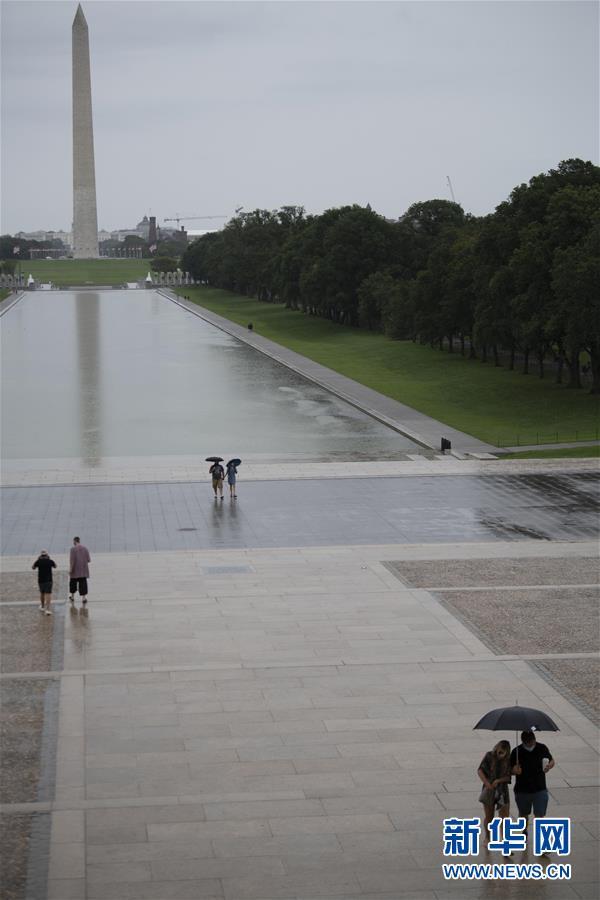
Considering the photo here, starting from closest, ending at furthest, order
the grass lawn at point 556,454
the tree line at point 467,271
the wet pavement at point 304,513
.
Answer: the wet pavement at point 304,513 → the grass lawn at point 556,454 → the tree line at point 467,271

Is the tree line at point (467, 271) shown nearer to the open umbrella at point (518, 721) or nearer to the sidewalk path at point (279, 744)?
the sidewalk path at point (279, 744)

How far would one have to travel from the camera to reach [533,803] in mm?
12555

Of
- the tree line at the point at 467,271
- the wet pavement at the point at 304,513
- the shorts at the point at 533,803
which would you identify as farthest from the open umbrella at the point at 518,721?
the tree line at the point at 467,271

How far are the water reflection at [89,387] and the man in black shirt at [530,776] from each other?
2920 centimetres

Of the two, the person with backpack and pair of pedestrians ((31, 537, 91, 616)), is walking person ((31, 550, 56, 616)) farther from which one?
the person with backpack

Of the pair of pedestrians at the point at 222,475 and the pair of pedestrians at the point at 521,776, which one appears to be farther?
the pair of pedestrians at the point at 222,475

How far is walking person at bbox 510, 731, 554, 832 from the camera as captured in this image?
12.5 meters

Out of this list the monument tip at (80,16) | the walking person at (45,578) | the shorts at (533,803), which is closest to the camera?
the shorts at (533,803)

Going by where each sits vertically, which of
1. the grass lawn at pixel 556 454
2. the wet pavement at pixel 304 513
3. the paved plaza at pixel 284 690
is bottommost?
the grass lawn at pixel 556 454

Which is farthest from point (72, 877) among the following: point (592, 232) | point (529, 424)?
point (592, 232)

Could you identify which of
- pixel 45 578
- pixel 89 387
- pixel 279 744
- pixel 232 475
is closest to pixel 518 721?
pixel 279 744

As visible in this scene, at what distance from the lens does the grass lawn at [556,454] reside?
41.3 m

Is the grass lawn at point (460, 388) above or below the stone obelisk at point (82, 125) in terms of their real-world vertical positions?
below

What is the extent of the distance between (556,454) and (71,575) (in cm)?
2267
